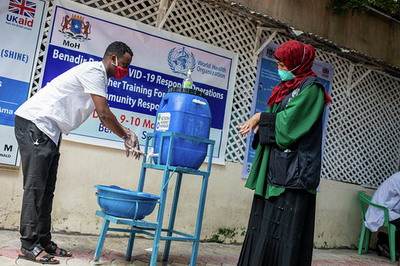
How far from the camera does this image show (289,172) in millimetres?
3068

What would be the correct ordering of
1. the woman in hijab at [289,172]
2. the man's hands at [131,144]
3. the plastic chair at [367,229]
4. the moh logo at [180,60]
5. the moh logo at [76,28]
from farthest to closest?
the plastic chair at [367,229]
the moh logo at [180,60]
the moh logo at [76,28]
the man's hands at [131,144]
the woman in hijab at [289,172]

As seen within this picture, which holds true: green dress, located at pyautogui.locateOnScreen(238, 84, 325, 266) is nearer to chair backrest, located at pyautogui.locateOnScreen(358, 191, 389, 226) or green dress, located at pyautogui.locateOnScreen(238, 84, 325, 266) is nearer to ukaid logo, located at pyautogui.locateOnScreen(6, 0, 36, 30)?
ukaid logo, located at pyautogui.locateOnScreen(6, 0, 36, 30)

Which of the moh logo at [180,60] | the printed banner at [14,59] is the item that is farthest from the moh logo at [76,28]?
the moh logo at [180,60]

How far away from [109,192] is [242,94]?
3.01m

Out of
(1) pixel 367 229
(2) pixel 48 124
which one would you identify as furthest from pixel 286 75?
(1) pixel 367 229

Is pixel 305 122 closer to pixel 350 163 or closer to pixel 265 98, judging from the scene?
pixel 265 98

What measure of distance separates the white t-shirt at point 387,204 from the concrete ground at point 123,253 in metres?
0.54

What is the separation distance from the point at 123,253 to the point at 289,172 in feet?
6.66

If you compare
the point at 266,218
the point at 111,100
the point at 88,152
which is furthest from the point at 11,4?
the point at 266,218

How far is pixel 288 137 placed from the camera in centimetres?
305

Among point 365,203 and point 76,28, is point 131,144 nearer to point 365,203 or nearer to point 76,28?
point 76,28

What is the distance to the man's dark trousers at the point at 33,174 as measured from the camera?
3.43 metres

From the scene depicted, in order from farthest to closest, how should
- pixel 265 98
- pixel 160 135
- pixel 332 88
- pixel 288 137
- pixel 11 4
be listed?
pixel 332 88, pixel 265 98, pixel 11 4, pixel 160 135, pixel 288 137

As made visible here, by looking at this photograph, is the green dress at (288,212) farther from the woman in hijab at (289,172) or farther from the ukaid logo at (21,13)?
the ukaid logo at (21,13)
